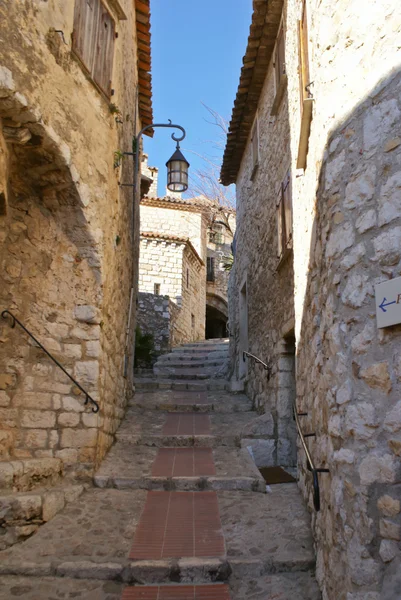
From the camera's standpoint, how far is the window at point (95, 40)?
4.80 metres

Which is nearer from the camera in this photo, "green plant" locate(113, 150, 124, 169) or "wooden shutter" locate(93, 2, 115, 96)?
"wooden shutter" locate(93, 2, 115, 96)

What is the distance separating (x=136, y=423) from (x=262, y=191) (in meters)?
4.29

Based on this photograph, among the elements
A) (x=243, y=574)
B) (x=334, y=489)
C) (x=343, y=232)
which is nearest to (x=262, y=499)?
(x=243, y=574)

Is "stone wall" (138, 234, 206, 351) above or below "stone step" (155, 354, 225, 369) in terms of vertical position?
above

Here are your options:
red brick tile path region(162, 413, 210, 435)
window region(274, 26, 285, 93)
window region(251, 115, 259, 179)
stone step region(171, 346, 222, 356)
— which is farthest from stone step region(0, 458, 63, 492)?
stone step region(171, 346, 222, 356)

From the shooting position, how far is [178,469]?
16.7 feet

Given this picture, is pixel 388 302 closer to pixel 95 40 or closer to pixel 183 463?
pixel 183 463

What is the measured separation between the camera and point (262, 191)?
788 centimetres

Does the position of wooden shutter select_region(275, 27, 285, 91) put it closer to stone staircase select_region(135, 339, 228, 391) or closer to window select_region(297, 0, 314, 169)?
window select_region(297, 0, 314, 169)

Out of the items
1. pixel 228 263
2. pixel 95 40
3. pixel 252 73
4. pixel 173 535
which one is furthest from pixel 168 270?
pixel 173 535

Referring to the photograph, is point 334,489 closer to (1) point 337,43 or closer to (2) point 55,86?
(1) point 337,43

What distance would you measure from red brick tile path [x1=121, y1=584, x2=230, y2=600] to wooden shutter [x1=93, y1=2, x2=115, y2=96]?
482 centimetres

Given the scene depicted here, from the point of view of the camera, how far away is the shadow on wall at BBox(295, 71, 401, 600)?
7.54ft

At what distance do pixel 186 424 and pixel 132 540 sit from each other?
10.3 feet
